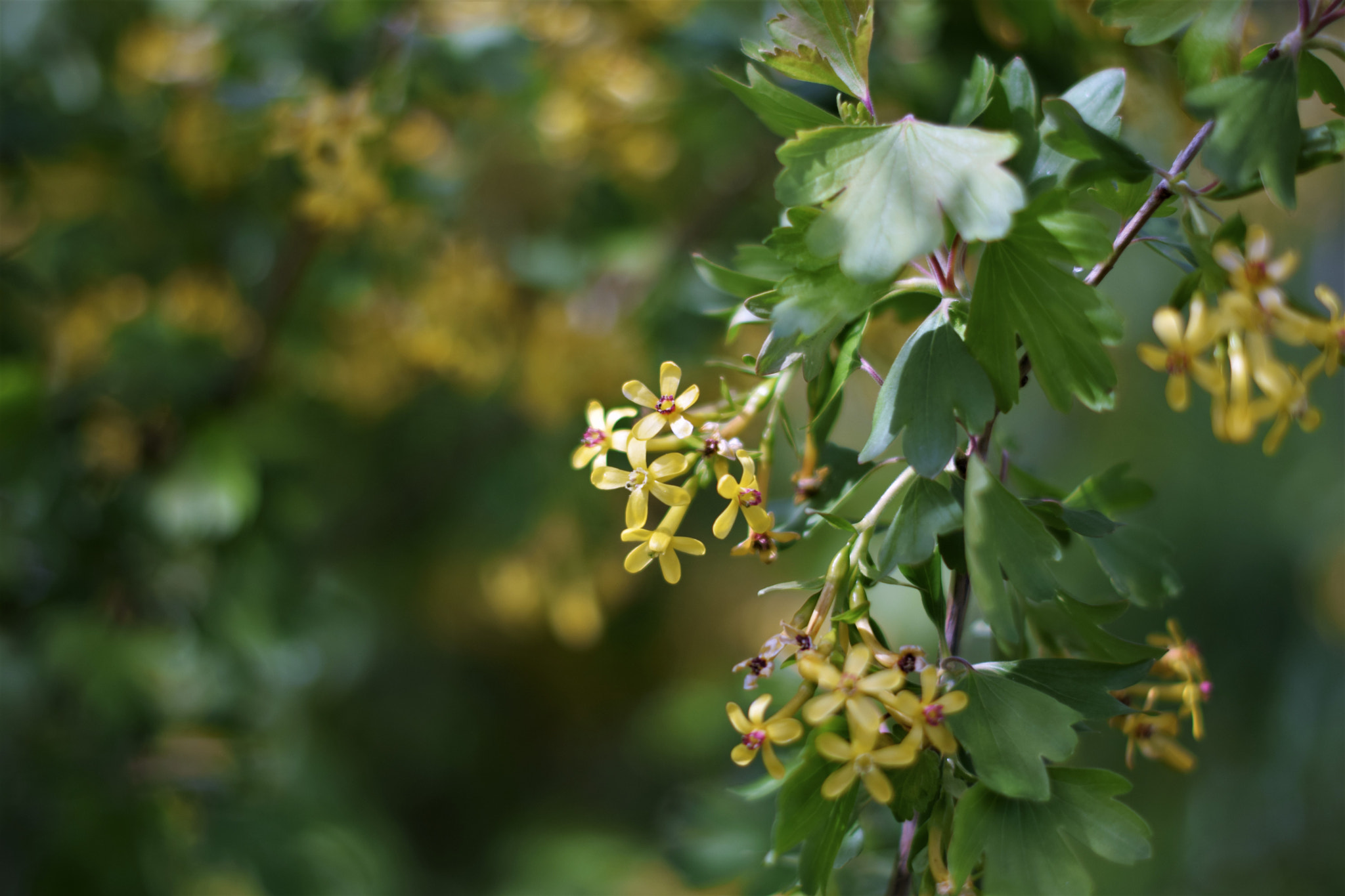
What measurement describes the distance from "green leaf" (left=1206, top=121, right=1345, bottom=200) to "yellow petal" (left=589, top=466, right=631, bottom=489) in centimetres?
21

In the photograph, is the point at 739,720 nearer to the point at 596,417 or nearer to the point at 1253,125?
the point at 596,417

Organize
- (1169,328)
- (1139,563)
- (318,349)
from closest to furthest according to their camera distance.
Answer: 1. (1169,328)
2. (1139,563)
3. (318,349)

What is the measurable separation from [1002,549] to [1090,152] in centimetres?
13

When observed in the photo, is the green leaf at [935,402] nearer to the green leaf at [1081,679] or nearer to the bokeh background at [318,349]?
the green leaf at [1081,679]

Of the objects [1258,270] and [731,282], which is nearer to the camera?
[1258,270]

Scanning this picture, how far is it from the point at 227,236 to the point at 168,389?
24cm

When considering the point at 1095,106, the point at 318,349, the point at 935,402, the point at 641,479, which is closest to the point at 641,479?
the point at 641,479

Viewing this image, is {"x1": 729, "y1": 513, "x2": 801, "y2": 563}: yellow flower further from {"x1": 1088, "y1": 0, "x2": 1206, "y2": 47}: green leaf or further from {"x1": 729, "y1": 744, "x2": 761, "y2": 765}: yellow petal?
{"x1": 1088, "y1": 0, "x2": 1206, "y2": 47}: green leaf

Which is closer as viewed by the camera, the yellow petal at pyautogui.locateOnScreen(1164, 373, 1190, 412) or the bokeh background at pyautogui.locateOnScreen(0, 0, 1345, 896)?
the yellow petal at pyautogui.locateOnScreen(1164, 373, 1190, 412)

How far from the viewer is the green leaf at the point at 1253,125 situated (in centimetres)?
27

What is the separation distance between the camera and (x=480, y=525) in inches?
43.1

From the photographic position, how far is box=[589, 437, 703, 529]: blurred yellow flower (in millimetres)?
306

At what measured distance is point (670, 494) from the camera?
1.01 feet

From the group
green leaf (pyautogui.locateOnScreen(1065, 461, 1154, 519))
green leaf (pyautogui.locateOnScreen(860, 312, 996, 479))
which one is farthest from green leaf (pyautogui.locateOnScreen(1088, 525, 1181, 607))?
green leaf (pyautogui.locateOnScreen(860, 312, 996, 479))
